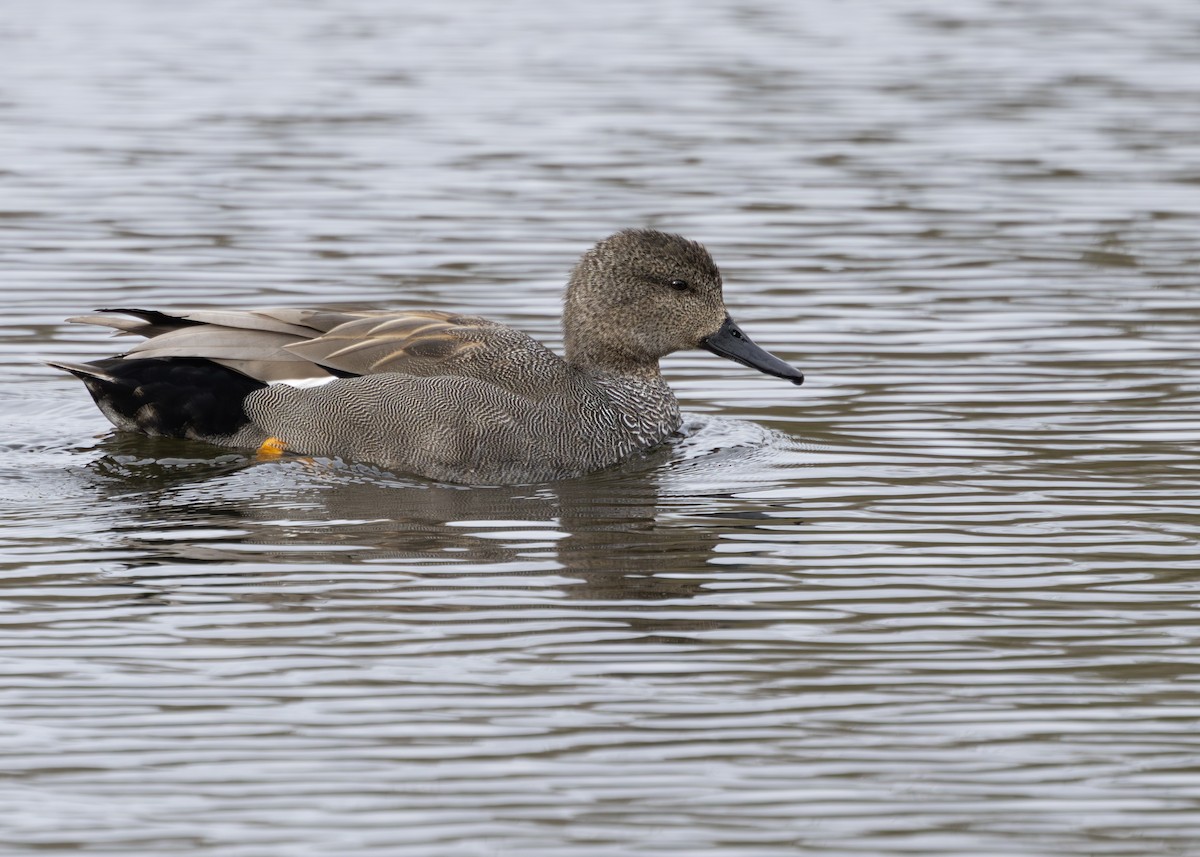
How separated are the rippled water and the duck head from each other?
1.42ft

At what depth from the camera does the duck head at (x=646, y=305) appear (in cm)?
956

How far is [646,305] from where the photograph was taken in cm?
961

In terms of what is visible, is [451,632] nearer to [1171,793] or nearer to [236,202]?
[1171,793]

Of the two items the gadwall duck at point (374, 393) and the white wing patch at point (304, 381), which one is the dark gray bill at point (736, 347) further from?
the white wing patch at point (304, 381)

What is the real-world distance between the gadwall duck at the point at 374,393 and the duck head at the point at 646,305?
0.94ft

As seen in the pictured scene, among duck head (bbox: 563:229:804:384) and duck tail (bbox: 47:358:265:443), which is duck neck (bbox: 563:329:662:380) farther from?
duck tail (bbox: 47:358:265:443)

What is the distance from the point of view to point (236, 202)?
14.2 m

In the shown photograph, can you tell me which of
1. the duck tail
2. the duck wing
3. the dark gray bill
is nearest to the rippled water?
the duck tail

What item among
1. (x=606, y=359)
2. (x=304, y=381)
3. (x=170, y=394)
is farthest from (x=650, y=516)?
(x=170, y=394)

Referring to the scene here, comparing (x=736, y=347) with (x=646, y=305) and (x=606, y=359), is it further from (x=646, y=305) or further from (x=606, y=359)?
(x=606, y=359)

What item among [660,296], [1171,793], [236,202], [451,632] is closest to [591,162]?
[236,202]

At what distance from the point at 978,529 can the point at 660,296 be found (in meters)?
2.26

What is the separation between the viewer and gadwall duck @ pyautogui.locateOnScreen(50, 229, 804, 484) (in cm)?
887

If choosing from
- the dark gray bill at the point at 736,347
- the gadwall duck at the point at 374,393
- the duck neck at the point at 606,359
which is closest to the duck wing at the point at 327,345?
the gadwall duck at the point at 374,393
